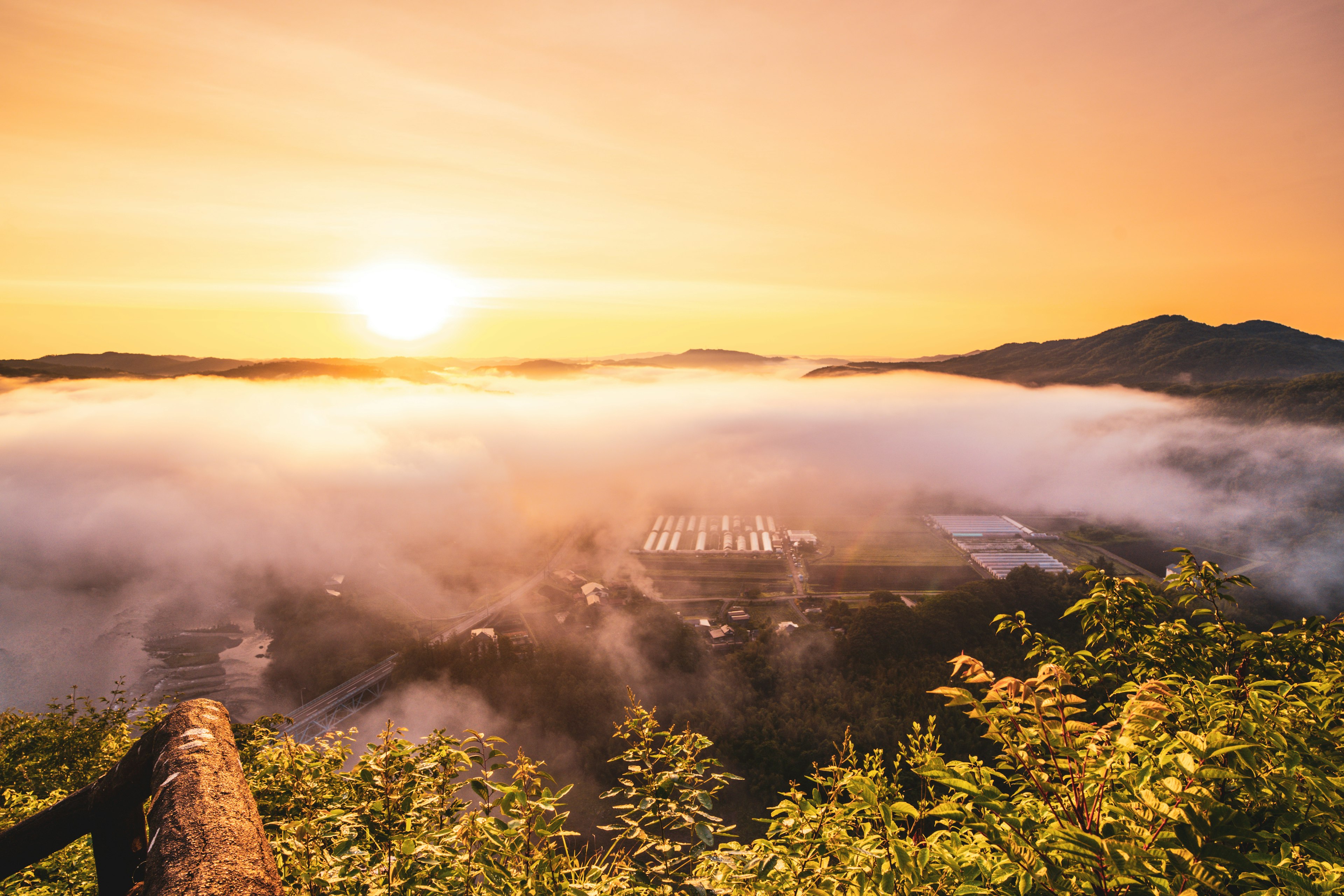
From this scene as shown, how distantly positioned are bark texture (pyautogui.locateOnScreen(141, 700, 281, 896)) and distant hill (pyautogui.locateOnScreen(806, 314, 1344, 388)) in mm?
199315

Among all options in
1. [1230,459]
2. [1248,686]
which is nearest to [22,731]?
[1248,686]

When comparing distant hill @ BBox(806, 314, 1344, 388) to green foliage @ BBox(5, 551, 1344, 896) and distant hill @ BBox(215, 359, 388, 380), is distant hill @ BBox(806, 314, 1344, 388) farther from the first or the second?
distant hill @ BBox(215, 359, 388, 380)

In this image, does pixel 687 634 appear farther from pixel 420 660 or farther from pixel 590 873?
pixel 590 873

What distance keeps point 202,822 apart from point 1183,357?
22966 cm

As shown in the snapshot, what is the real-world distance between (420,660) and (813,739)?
28.8 meters

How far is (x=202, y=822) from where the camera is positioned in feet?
8.38

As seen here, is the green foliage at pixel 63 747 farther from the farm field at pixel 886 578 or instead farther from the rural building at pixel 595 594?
the farm field at pixel 886 578

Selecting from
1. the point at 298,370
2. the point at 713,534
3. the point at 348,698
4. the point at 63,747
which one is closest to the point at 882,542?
the point at 713,534

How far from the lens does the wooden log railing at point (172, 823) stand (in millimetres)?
2375

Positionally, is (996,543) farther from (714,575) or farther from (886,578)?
(714,575)

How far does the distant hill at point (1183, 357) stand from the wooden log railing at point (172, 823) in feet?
654

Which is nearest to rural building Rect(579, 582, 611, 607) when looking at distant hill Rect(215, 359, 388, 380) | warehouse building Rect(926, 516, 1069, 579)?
warehouse building Rect(926, 516, 1069, 579)

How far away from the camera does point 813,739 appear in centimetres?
2781

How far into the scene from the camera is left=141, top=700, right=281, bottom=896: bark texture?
2336 mm
